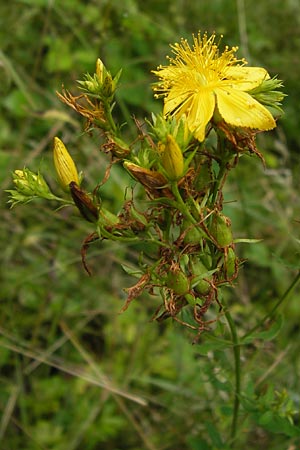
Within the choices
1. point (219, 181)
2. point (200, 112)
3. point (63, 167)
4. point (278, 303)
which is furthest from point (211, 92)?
point (278, 303)

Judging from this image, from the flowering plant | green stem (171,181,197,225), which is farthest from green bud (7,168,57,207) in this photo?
green stem (171,181,197,225)

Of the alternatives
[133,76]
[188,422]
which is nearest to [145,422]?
[188,422]

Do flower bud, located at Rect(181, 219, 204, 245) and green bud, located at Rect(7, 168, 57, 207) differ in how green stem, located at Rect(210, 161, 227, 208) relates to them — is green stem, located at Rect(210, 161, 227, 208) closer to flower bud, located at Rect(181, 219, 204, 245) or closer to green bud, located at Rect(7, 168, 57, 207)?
flower bud, located at Rect(181, 219, 204, 245)

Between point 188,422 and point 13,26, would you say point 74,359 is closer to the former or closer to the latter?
point 188,422

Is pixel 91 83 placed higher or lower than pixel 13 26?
lower

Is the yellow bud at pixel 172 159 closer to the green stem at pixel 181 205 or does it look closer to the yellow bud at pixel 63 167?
the green stem at pixel 181 205
